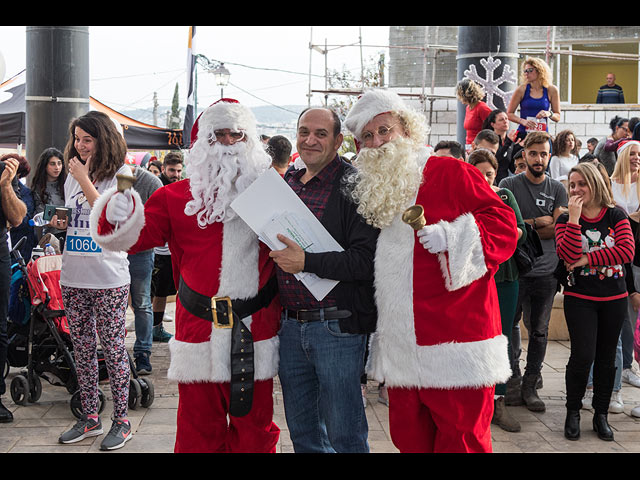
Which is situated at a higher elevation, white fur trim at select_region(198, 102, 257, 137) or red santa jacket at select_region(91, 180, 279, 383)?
white fur trim at select_region(198, 102, 257, 137)

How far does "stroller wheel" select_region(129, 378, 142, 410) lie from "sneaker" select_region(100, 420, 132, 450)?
599mm

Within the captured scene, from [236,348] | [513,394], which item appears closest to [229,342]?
[236,348]

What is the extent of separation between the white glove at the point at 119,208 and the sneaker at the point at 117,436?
1874mm

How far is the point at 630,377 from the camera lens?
608 cm

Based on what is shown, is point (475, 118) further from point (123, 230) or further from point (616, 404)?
point (123, 230)

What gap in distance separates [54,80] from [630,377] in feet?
17.9

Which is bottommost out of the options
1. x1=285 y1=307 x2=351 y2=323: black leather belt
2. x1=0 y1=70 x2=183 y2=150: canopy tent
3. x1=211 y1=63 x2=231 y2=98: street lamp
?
x1=285 y1=307 x2=351 y2=323: black leather belt

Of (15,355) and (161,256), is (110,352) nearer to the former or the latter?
(15,355)

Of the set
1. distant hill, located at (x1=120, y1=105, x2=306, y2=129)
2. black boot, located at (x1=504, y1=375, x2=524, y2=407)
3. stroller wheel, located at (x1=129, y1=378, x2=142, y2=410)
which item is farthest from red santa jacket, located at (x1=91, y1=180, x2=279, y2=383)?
distant hill, located at (x1=120, y1=105, x2=306, y2=129)

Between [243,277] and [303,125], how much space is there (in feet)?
2.37

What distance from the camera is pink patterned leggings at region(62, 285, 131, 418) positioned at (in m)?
4.39

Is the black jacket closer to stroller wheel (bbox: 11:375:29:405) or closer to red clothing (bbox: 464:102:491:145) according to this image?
stroller wheel (bbox: 11:375:29:405)

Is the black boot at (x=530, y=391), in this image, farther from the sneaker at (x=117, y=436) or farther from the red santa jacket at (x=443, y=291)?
the sneaker at (x=117, y=436)
